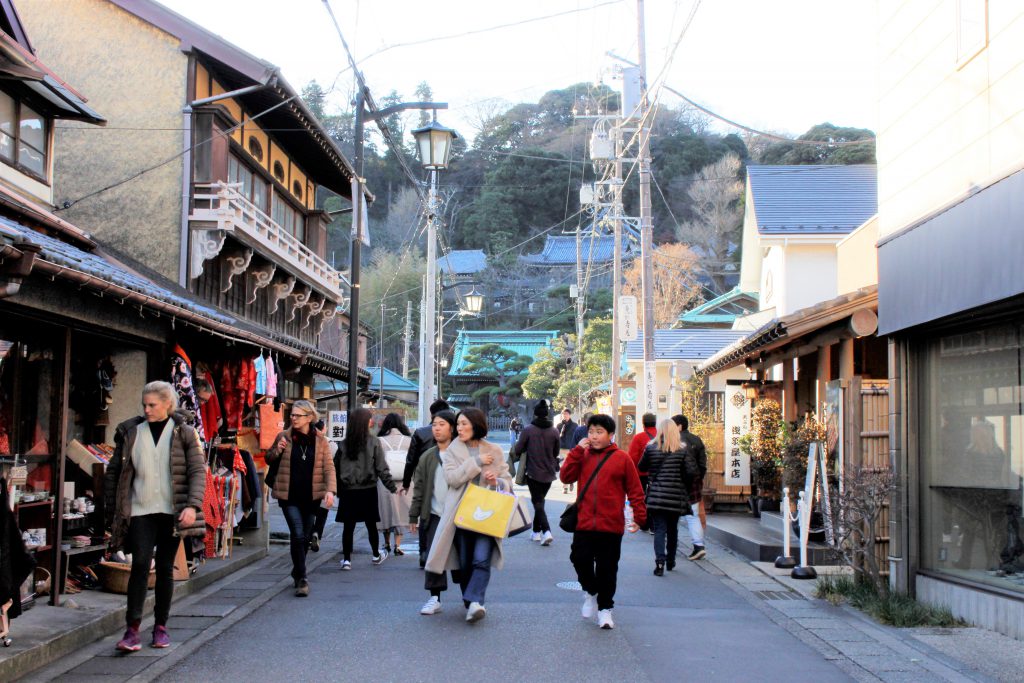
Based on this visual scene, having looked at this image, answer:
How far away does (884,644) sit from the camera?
7520 mm

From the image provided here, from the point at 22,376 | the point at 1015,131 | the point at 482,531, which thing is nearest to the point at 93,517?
the point at 22,376

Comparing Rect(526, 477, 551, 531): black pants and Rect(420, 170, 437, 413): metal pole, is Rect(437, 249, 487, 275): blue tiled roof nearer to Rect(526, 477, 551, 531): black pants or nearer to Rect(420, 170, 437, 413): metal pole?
Rect(420, 170, 437, 413): metal pole

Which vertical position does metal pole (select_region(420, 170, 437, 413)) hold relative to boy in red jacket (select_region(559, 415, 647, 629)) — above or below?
above

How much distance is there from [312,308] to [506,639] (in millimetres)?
19957

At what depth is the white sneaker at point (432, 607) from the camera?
8.45 m

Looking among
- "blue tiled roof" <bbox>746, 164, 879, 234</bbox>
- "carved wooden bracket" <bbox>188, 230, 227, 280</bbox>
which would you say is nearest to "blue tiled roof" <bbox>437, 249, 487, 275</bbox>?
"blue tiled roof" <bbox>746, 164, 879, 234</bbox>

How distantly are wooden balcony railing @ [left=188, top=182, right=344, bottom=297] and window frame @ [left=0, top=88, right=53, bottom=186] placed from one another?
4710 millimetres

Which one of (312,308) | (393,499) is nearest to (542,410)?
(393,499)

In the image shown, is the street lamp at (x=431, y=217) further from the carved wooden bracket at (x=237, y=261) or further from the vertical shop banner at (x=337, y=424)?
the carved wooden bracket at (x=237, y=261)

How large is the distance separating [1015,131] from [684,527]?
11185 mm

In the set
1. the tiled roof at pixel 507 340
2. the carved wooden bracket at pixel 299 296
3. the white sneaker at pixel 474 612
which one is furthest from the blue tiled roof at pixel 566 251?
the white sneaker at pixel 474 612

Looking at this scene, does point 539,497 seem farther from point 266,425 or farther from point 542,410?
point 266,425

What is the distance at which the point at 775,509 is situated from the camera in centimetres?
1634

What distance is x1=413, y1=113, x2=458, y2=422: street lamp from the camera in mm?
17406
